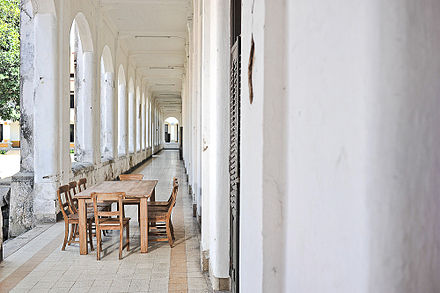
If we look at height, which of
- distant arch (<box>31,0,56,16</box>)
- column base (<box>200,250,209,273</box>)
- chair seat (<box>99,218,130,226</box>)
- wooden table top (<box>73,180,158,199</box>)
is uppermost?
distant arch (<box>31,0,56,16</box>)

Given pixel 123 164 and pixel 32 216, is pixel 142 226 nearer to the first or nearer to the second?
pixel 32 216

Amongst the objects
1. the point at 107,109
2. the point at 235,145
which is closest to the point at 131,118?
the point at 107,109

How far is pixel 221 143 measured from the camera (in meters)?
4.05

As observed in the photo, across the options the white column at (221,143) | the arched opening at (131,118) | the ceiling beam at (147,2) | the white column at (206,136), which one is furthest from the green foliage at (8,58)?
the white column at (221,143)

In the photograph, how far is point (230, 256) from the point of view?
13.0 ft

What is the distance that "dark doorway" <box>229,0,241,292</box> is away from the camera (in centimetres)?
341

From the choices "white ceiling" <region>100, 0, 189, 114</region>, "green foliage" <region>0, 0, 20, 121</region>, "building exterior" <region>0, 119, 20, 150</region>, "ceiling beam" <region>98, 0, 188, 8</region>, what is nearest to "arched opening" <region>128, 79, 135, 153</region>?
"white ceiling" <region>100, 0, 189, 114</region>

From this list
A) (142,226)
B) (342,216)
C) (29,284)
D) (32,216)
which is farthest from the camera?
(32,216)

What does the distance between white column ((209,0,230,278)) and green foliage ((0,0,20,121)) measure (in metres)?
14.0

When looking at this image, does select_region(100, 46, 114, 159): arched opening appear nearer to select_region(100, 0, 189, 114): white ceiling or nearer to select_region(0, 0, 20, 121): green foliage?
select_region(100, 0, 189, 114): white ceiling

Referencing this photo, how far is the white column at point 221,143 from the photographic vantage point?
13.1 feet

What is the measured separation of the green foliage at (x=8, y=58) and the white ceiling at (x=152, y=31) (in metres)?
4.13

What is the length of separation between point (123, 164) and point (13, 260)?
10.7 metres

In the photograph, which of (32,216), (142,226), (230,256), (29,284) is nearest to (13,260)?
(29,284)
